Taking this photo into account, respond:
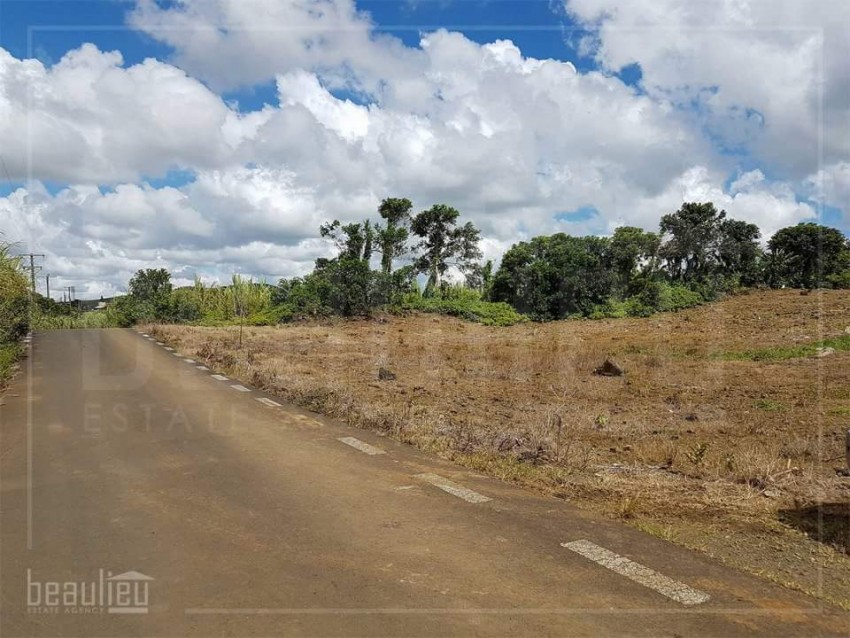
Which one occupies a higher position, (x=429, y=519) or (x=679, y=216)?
(x=679, y=216)

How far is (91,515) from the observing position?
4633 mm

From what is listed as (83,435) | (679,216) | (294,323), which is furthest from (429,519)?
(679,216)

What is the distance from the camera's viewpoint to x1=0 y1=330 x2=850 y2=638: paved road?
3.16m

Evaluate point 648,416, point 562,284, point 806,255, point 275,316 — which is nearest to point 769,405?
point 648,416

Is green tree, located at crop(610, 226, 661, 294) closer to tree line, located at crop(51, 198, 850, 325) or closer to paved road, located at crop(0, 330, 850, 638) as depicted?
tree line, located at crop(51, 198, 850, 325)

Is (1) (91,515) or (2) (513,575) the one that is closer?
(2) (513,575)

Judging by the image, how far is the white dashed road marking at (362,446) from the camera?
267 inches

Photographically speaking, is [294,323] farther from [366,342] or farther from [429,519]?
[429,519]

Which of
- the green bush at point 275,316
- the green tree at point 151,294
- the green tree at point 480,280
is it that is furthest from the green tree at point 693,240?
the green tree at point 151,294

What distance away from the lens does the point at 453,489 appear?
542 centimetres

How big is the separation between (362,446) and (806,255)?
44.4 meters

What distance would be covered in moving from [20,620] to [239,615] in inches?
45.0

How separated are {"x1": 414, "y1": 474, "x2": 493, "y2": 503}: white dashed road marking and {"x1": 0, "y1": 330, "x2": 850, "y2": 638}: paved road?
0.09 ft

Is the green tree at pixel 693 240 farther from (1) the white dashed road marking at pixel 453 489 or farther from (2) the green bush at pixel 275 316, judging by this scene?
(1) the white dashed road marking at pixel 453 489
